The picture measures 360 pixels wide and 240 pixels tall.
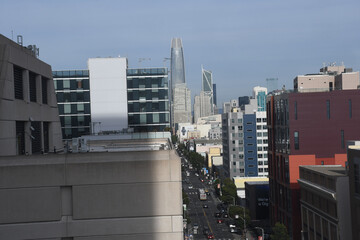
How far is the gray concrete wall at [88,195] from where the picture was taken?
15172 mm

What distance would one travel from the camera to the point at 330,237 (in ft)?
171

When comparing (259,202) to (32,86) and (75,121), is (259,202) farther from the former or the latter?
(32,86)

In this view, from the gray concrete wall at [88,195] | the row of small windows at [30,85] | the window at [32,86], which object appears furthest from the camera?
the window at [32,86]

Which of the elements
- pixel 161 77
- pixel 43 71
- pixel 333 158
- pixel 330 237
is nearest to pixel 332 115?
pixel 333 158

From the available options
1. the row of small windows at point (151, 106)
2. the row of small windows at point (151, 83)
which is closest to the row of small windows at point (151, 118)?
the row of small windows at point (151, 106)

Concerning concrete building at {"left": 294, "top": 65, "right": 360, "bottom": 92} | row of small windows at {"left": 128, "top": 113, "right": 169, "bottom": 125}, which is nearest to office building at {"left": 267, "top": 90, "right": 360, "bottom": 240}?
concrete building at {"left": 294, "top": 65, "right": 360, "bottom": 92}

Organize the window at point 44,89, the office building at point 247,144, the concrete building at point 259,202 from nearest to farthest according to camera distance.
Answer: the window at point 44,89 < the concrete building at point 259,202 < the office building at point 247,144

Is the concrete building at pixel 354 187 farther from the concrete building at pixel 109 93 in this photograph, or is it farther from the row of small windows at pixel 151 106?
the concrete building at pixel 109 93

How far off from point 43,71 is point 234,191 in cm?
9226

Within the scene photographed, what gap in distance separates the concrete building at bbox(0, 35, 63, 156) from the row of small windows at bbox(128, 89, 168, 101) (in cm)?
3002

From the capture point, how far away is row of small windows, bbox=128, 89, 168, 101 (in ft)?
176

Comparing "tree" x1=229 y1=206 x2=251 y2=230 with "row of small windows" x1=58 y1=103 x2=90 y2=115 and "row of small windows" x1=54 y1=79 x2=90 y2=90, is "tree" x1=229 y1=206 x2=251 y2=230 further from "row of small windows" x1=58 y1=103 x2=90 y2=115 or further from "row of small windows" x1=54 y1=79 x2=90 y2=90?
"row of small windows" x1=54 y1=79 x2=90 y2=90

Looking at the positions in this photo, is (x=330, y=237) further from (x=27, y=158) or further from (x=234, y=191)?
(x=234, y=191)

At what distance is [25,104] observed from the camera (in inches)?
726
